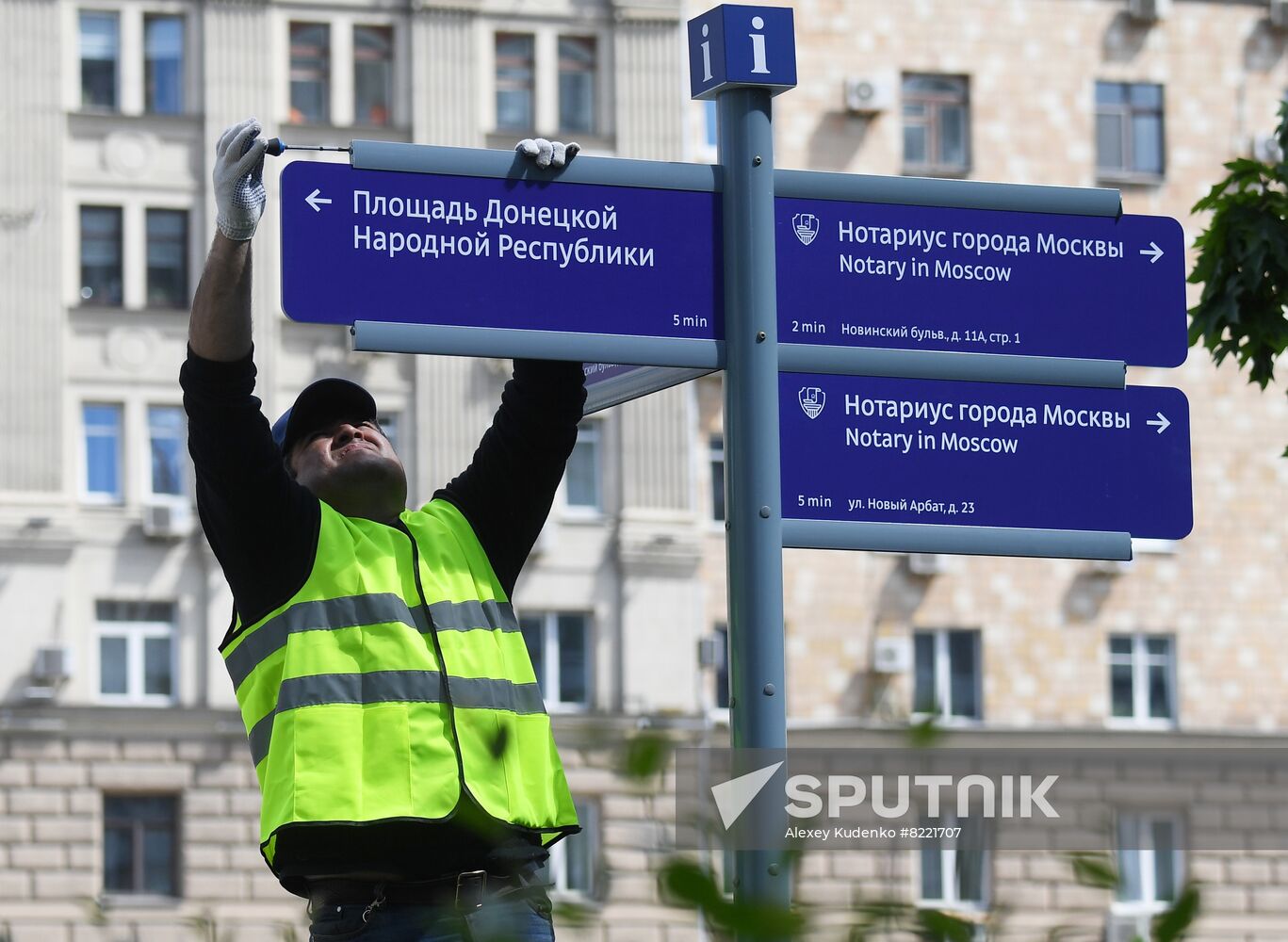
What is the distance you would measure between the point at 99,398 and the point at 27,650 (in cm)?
257

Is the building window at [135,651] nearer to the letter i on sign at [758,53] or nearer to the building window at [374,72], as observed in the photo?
the building window at [374,72]

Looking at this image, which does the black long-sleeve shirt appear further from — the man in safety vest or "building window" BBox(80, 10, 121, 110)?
"building window" BBox(80, 10, 121, 110)

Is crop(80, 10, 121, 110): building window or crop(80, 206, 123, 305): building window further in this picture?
crop(80, 10, 121, 110): building window

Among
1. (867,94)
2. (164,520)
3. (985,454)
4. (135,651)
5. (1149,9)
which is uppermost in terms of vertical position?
(1149,9)

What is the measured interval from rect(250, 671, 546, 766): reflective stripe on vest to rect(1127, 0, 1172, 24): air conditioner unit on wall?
25.3 meters

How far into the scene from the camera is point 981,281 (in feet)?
14.4

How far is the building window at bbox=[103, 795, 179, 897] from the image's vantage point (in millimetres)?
25516

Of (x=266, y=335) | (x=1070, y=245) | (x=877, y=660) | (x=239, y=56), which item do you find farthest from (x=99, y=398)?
(x=1070, y=245)

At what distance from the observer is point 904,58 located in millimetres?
27391

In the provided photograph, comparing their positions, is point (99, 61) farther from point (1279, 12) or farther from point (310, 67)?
point (1279, 12)

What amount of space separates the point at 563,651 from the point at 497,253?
22.2 m

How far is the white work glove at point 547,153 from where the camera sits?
4.11 meters

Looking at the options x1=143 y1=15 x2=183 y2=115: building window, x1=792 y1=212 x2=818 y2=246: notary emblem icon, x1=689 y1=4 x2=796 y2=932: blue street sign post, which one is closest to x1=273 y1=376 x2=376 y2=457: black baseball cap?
x1=689 y1=4 x2=796 y2=932: blue street sign post

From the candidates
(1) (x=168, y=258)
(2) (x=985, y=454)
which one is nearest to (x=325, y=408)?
(2) (x=985, y=454)
